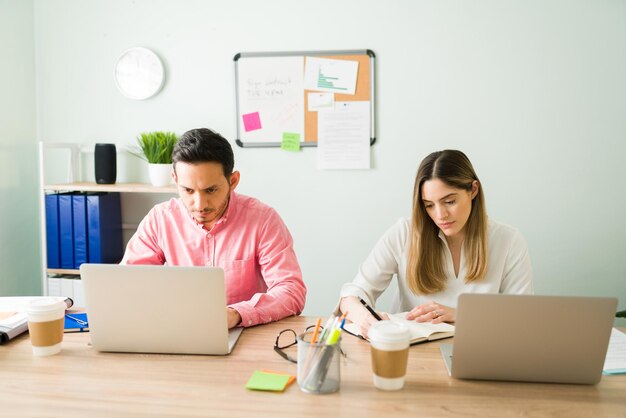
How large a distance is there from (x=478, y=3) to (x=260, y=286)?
1.83m

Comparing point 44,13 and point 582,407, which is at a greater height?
point 44,13

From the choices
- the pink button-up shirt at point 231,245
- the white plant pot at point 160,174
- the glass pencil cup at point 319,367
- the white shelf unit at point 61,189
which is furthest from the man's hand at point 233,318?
the white plant pot at point 160,174

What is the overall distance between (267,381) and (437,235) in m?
0.89

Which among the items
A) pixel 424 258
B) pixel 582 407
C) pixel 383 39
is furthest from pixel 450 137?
pixel 582 407

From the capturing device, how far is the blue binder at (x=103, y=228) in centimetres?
286

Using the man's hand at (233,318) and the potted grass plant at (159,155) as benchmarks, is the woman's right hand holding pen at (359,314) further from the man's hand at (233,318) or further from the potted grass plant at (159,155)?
the potted grass plant at (159,155)

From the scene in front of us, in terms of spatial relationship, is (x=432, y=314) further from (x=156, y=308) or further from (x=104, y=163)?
(x=104, y=163)

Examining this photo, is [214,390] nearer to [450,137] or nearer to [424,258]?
[424,258]

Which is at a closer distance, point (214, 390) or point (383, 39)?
point (214, 390)

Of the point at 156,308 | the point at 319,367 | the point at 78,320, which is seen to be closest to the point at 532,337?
the point at 319,367

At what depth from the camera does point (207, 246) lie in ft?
6.13

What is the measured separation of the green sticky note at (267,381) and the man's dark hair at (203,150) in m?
0.72

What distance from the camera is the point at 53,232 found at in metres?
2.87

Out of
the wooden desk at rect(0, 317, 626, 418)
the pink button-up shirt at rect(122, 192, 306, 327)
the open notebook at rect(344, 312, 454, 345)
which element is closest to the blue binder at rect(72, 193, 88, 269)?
the pink button-up shirt at rect(122, 192, 306, 327)
